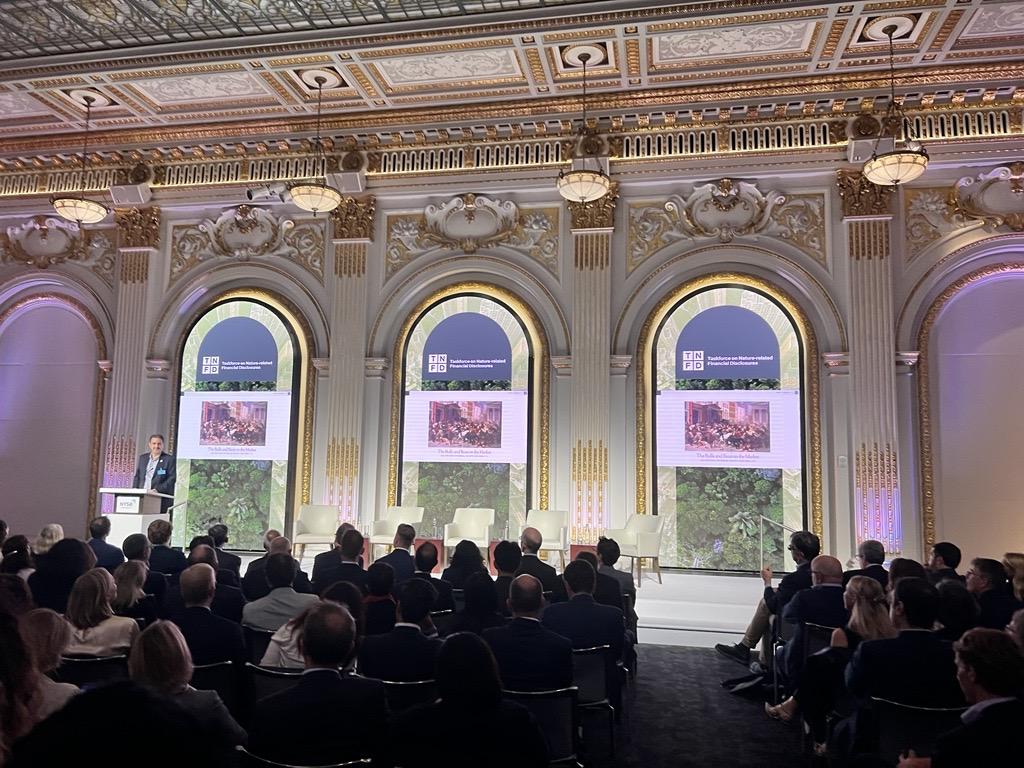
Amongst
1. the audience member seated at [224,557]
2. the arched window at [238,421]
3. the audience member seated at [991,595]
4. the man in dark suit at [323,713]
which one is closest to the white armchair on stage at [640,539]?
the audience member seated at [991,595]

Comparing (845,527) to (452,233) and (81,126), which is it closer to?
(452,233)

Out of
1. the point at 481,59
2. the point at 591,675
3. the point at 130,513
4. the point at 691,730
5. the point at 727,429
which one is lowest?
the point at 691,730

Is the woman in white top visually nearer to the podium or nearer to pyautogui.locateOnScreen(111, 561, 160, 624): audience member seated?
pyautogui.locateOnScreen(111, 561, 160, 624): audience member seated

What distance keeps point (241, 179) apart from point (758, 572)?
7898mm

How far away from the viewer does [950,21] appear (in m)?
7.46

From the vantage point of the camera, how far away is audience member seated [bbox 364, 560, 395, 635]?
3713 mm

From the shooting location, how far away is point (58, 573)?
13.7ft

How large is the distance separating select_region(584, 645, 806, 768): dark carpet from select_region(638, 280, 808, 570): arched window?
339 cm

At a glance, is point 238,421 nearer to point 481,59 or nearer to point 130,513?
point 130,513

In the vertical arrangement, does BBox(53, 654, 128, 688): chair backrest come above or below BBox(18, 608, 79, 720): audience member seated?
below

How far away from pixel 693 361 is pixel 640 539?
7.26 feet

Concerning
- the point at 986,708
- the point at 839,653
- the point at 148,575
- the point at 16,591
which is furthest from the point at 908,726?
the point at 148,575

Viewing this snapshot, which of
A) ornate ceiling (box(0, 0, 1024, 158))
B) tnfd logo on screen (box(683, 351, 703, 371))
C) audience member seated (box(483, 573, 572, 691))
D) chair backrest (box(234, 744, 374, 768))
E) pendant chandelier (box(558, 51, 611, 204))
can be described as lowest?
chair backrest (box(234, 744, 374, 768))

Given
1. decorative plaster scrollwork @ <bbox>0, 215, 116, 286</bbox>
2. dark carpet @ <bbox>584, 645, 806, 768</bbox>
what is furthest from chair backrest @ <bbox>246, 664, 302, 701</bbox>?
decorative plaster scrollwork @ <bbox>0, 215, 116, 286</bbox>
